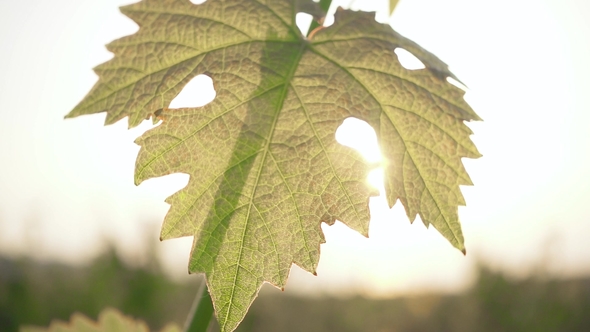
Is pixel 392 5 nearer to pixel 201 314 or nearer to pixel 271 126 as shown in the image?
pixel 271 126

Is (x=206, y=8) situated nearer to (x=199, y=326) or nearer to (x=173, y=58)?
(x=173, y=58)

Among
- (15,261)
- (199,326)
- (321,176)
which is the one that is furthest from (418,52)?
(15,261)

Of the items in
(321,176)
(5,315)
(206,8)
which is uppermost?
(206,8)

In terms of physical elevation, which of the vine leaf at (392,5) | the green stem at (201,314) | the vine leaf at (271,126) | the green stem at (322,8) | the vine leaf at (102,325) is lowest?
the vine leaf at (102,325)

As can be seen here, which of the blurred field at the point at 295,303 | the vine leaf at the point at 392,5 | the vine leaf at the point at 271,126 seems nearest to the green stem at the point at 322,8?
the vine leaf at the point at 271,126

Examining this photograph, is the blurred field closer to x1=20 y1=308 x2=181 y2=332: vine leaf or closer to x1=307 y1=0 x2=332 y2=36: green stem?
x1=20 y1=308 x2=181 y2=332: vine leaf

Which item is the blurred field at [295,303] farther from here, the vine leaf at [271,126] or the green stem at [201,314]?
the vine leaf at [271,126]

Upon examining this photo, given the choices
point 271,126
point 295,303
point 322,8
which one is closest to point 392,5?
point 322,8
